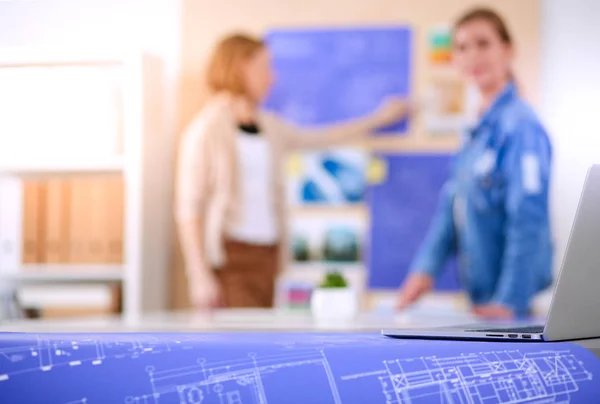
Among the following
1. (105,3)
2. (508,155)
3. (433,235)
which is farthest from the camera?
(433,235)

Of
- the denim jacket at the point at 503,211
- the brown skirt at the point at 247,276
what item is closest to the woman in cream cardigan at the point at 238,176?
the brown skirt at the point at 247,276

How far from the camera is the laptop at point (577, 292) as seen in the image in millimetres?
1063

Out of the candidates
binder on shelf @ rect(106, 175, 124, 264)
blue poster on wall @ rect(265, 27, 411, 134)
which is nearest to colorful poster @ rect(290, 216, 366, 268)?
blue poster on wall @ rect(265, 27, 411, 134)

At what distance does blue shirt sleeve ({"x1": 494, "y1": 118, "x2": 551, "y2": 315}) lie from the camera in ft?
10.5

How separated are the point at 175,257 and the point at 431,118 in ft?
4.40

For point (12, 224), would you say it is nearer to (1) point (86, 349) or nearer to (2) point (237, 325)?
(2) point (237, 325)

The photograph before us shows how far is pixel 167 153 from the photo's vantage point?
3859mm

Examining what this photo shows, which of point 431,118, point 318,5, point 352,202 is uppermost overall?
point 318,5

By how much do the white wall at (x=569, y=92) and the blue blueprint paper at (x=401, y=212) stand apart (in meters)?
0.52

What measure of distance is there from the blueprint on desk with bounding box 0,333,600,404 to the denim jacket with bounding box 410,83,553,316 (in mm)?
2225

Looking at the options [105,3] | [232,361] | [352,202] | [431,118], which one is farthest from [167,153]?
[232,361]

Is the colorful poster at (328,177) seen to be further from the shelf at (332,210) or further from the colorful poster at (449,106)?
the colorful poster at (449,106)

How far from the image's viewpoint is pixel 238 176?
369cm

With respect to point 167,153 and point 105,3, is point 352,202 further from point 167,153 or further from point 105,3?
point 105,3
